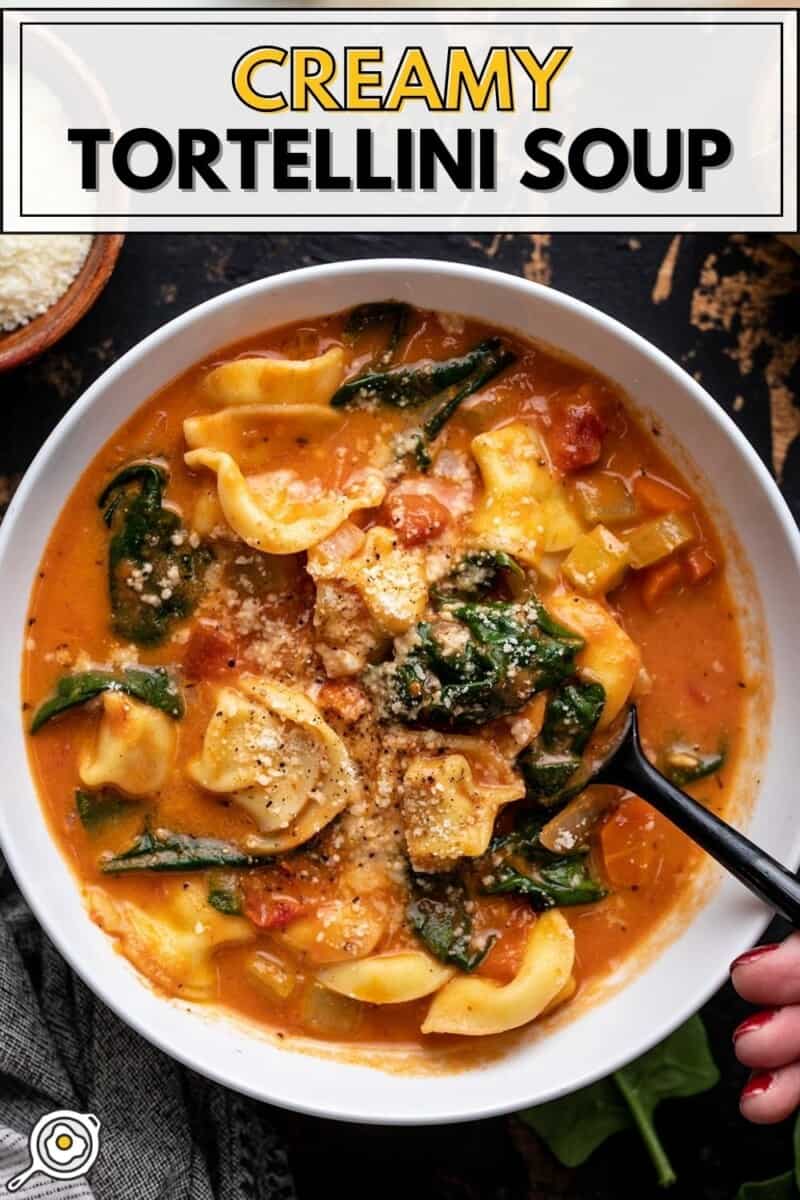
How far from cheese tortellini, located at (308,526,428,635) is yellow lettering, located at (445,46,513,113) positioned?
150 cm

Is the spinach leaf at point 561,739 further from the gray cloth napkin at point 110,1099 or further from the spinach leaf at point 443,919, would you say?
the gray cloth napkin at point 110,1099

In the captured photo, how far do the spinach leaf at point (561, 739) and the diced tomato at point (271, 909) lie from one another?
0.72 metres

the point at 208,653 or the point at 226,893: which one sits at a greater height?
the point at 208,653

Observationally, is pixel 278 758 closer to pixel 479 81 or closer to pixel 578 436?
pixel 578 436

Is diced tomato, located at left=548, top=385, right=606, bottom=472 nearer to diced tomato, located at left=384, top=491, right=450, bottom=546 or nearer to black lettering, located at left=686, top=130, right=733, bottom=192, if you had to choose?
diced tomato, located at left=384, top=491, right=450, bottom=546

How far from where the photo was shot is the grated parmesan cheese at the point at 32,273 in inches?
138

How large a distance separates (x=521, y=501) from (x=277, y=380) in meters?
0.74

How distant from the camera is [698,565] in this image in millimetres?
3389

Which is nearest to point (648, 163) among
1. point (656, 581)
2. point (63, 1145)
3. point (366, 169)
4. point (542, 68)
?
point (542, 68)

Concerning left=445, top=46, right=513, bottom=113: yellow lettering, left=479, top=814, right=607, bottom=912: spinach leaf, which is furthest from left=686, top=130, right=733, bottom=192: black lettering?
left=479, top=814, right=607, bottom=912: spinach leaf

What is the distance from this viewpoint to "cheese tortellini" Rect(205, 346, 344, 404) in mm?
3248

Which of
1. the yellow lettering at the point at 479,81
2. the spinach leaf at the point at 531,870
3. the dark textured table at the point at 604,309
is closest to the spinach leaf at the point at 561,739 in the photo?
the spinach leaf at the point at 531,870

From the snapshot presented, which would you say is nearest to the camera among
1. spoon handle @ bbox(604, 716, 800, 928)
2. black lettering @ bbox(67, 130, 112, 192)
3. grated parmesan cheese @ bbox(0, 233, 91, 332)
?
spoon handle @ bbox(604, 716, 800, 928)

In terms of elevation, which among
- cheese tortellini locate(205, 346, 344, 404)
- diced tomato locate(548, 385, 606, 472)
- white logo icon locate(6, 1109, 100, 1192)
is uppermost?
cheese tortellini locate(205, 346, 344, 404)
